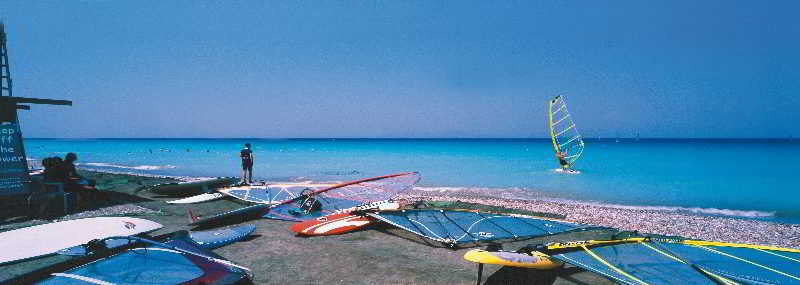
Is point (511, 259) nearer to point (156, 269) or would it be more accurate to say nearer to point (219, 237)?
point (156, 269)

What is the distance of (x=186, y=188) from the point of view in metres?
13.8

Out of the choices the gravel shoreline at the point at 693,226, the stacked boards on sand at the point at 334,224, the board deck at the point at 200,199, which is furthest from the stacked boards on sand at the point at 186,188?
the gravel shoreline at the point at 693,226

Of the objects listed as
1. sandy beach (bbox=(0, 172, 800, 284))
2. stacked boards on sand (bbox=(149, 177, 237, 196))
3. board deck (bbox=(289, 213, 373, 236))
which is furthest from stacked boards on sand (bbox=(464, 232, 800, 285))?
stacked boards on sand (bbox=(149, 177, 237, 196))

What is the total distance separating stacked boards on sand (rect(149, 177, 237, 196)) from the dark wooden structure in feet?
12.5

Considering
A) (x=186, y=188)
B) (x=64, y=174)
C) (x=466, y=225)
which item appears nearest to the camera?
(x=466, y=225)

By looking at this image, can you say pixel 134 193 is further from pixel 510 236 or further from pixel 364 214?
pixel 510 236

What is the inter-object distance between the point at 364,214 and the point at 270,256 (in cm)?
283

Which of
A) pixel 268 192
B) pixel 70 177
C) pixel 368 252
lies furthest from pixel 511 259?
pixel 70 177

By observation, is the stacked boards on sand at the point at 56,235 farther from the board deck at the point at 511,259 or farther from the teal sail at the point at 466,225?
the board deck at the point at 511,259

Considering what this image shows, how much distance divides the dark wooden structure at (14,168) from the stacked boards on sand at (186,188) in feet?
12.5

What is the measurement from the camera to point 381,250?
7.08m

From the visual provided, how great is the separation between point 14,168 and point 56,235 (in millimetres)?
6272

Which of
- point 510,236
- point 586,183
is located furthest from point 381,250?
point 586,183

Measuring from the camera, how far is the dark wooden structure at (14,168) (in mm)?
9219
